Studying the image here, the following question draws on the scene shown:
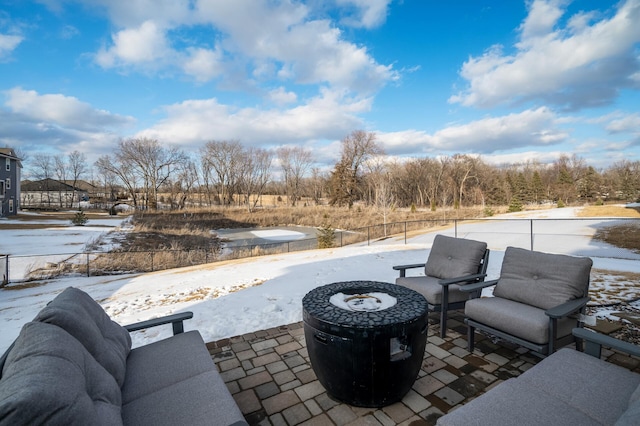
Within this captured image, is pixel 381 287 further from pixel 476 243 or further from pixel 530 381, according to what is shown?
pixel 476 243

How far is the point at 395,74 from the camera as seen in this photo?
1202cm

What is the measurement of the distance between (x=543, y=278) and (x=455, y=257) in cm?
100

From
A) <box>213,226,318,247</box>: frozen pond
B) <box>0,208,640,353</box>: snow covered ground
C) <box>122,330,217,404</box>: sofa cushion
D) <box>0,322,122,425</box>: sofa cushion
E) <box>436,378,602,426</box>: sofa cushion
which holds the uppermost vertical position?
<box>0,322,122,425</box>: sofa cushion

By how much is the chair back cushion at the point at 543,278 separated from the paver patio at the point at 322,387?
0.53 metres

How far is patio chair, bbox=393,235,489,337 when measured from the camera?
331cm

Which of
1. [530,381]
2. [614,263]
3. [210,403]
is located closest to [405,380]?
[530,381]

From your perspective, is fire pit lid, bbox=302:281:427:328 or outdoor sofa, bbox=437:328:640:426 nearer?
outdoor sofa, bbox=437:328:640:426

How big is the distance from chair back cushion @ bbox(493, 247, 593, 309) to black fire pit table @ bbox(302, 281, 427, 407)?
137 centimetres

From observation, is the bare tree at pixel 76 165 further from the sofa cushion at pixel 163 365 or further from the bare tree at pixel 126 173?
the sofa cushion at pixel 163 365

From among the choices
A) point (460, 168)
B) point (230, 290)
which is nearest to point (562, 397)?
point (230, 290)

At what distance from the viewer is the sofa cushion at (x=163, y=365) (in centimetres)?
176

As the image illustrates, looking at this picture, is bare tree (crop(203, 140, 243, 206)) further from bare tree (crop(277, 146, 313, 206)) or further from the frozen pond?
the frozen pond

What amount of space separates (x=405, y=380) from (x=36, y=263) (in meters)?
12.1

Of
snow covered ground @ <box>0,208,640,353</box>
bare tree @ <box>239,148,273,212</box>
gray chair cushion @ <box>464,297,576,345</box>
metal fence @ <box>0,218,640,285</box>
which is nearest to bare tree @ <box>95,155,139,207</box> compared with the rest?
bare tree @ <box>239,148,273,212</box>
